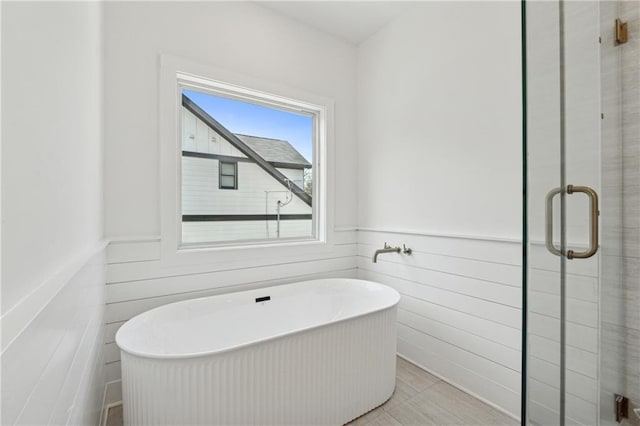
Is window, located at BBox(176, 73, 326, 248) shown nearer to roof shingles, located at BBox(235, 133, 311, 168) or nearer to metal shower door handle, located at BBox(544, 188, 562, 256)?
roof shingles, located at BBox(235, 133, 311, 168)

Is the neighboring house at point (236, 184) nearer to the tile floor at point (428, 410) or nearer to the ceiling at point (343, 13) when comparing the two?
the ceiling at point (343, 13)

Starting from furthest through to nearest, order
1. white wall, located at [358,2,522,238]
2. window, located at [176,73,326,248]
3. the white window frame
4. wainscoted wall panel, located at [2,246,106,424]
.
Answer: window, located at [176,73,326,248] → the white window frame → white wall, located at [358,2,522,238] → wainscoted wall panel, located at [2,246,106,424]

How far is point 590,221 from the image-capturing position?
3.49ft

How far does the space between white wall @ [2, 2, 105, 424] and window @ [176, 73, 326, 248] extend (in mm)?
940

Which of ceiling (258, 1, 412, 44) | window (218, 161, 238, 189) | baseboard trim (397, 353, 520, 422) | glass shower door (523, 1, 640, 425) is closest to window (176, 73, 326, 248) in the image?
window (218, 161, 238, 189)

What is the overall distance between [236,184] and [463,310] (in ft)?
6.33

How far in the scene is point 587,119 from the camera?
1.11 meters

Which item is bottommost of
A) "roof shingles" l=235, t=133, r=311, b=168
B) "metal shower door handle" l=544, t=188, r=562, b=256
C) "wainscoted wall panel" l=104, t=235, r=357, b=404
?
"wainscoted wall panel" l=104, t=235, r=357, b=404

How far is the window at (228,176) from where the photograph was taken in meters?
2.35

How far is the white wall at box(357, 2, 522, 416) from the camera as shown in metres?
1.77

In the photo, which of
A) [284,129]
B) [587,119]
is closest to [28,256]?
[587,119]

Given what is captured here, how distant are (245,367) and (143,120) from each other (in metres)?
1.63

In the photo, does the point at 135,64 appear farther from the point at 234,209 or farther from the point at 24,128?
the point at 24,128

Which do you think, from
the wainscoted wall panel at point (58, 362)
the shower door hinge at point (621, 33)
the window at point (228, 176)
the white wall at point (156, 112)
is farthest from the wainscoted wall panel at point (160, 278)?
the shower door hinge at point (621, 33)
